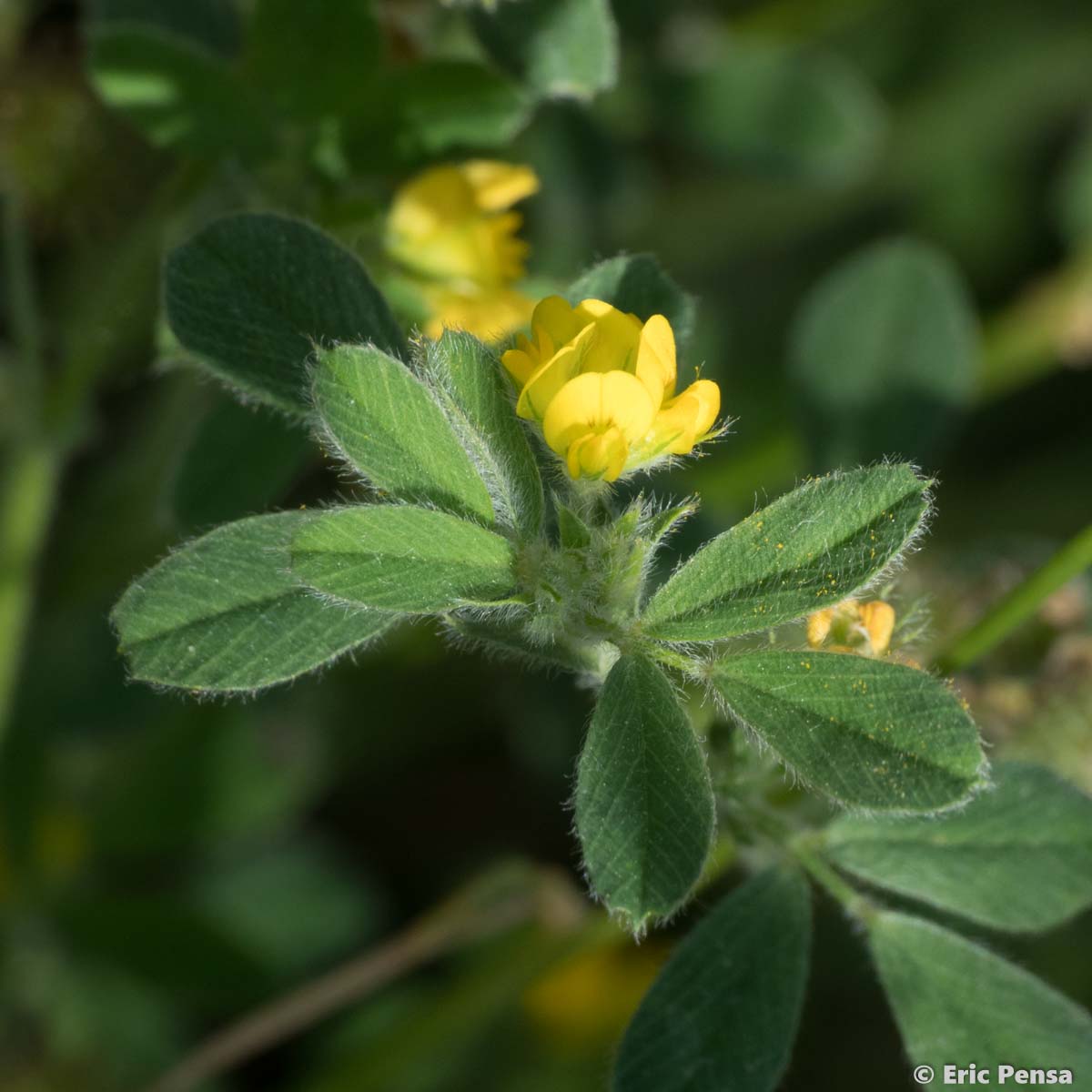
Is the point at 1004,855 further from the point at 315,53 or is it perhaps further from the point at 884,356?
the point at 315,53

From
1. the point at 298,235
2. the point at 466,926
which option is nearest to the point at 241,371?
the point at 298,235

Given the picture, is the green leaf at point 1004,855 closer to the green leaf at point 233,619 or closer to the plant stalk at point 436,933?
the green leaf at point 233,619

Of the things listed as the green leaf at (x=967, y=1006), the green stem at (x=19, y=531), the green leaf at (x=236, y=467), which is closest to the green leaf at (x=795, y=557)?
the green leaf at (x=967, y=1006)

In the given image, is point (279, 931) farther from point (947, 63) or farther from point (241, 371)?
point (947, 63)

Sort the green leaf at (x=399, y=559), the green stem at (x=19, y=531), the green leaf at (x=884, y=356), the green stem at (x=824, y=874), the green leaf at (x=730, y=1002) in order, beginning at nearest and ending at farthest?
the green leaf at (x=399, y=559) < the green leaf at (x=730, y=1002) < the green stem at (x=824, y=874) < the green stem at (x=19, y=531) < the green leaf at (x=884, y=356)

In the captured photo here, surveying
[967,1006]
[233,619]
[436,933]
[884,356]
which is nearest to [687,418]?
[233,619]

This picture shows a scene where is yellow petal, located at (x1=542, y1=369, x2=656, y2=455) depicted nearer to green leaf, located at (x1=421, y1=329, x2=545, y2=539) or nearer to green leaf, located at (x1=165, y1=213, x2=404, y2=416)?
green leaf, located at (x1=421, y1=329, x2=545, y2=539)

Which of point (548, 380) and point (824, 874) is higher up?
point (548, 380)
